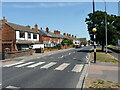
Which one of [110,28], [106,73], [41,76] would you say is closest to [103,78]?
[106,73]

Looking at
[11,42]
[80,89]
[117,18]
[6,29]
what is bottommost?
[80,89]

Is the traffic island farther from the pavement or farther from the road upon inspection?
the road

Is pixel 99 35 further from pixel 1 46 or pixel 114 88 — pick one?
pixel 114 88

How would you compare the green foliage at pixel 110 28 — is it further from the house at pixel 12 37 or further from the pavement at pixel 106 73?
the pavement at pixel 106 73

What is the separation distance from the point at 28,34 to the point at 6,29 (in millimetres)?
6168

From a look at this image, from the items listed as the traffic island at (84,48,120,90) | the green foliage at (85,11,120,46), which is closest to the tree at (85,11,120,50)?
the green foliage at (85,11,120,46)

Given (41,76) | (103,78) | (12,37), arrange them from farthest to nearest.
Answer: (12,37) → (41,76) → (103,78)

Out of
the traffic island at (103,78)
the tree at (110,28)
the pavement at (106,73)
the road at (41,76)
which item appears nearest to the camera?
the traffic island at (103,78)

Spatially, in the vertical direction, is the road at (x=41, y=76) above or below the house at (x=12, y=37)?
below

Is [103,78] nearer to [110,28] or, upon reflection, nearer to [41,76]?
[41,76]

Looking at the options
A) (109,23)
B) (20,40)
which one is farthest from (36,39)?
(109,23)

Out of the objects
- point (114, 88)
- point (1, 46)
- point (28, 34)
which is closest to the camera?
point (114, 88)

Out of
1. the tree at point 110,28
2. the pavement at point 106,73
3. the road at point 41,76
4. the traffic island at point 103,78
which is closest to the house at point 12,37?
the tree at point 110,28

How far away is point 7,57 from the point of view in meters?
21.8
